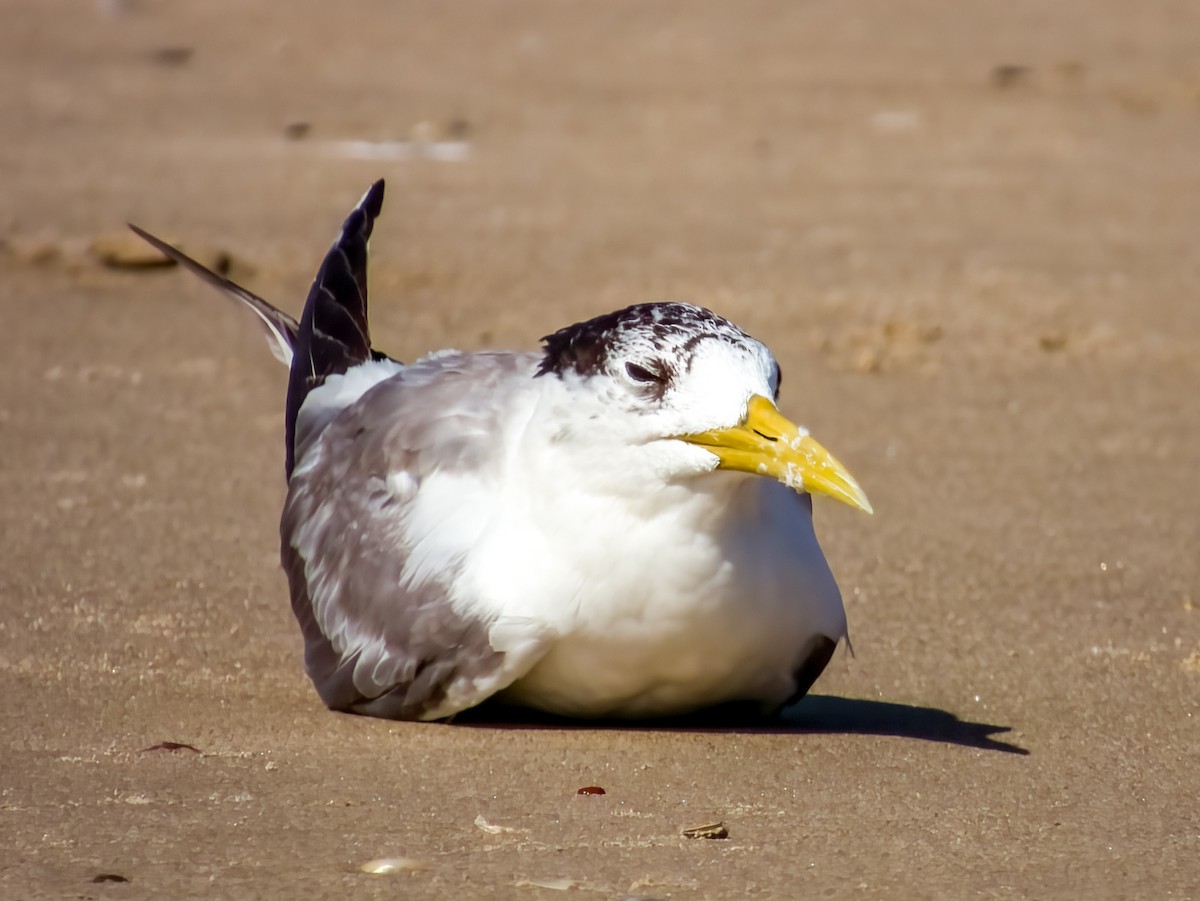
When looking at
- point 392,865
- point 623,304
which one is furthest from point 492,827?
point 623,304

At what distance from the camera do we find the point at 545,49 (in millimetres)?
14414

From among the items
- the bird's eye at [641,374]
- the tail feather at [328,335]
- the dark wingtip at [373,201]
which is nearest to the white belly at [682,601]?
the bird's eye at [641,374]

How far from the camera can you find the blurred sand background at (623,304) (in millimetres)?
3592

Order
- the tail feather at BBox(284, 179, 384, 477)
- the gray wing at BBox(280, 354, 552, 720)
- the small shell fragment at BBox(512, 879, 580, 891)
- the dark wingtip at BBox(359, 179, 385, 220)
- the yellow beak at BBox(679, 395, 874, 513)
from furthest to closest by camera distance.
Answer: the dark wingtip at BBox(359, 179, 385, 220)
the tail feather at BBox(284, 179, 384, 477)
the gray wing at BBox(280, 354, 552, 720)
the yellow beak at BBox(679, 395, 874, 513)
the small shell fragment at BBox(512, 879, 580, 891)

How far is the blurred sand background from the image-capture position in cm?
359

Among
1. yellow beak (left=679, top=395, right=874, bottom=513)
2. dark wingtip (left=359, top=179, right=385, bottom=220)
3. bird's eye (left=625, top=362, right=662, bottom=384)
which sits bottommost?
yellow beak (left=679, top=395, right=874, bottom=513)

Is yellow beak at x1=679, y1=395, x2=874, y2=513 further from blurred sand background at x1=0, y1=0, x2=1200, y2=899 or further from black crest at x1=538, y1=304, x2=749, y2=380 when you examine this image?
blurred sand background at x1=0, y1=0, x2=1200, y2=899

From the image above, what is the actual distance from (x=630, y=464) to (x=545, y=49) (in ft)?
35.8

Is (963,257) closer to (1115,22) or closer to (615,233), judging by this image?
(615,233)

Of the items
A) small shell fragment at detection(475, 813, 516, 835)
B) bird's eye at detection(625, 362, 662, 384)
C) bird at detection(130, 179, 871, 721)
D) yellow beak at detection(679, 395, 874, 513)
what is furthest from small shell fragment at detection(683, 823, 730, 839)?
bird's eye at detection(625, 362, 662, 384)

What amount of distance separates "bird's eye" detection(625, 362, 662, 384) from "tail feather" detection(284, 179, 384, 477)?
1.32 meters

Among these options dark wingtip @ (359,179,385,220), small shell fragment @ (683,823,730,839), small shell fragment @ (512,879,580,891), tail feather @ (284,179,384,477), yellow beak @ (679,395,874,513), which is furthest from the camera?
dark wingtip @ (359,179,385,220)

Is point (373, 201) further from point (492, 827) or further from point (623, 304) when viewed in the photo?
point (623, 304)

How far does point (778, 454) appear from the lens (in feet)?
12.2
